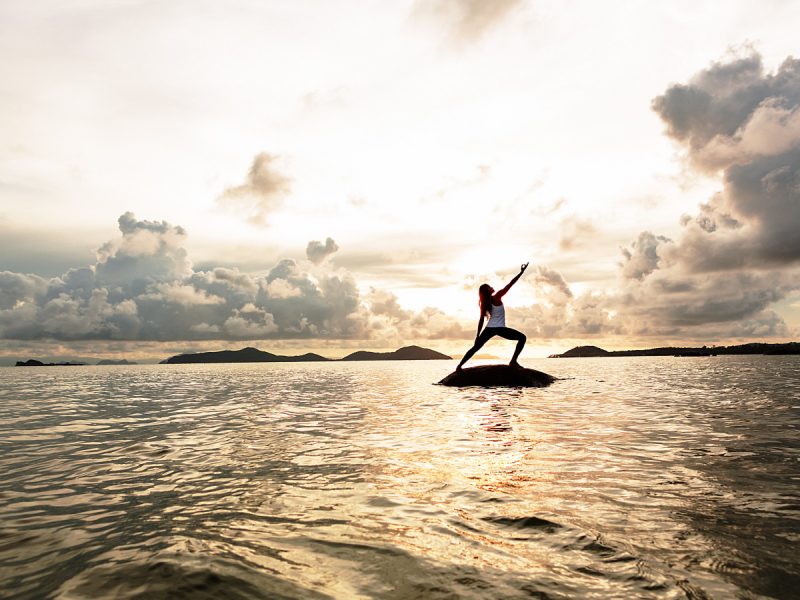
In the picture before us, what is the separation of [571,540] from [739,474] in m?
4.21

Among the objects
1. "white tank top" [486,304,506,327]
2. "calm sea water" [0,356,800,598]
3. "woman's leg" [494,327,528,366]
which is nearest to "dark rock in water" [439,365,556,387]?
"woman's leg" [494,327,528,366]

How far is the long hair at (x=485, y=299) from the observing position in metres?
22.0

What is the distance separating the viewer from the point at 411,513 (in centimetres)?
562

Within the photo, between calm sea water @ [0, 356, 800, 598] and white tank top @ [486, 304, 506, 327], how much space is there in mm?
10042

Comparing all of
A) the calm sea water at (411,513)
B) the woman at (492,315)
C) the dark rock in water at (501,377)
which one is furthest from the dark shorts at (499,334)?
the calm sea water at (411,513)

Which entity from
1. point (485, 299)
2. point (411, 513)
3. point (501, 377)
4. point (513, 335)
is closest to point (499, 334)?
point (513, 335)

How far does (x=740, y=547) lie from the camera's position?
4.41 metres

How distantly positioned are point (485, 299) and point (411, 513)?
1721 cm

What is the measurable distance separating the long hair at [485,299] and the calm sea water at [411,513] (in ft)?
34.0

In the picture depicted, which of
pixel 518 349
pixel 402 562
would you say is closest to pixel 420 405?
pixel 518 349

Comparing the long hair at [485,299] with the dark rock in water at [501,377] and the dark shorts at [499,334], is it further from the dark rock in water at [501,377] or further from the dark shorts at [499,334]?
the dark rock in water at [501,377]

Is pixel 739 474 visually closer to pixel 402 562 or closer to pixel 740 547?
pixel 740 547

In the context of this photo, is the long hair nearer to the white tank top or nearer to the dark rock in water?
the white tank top

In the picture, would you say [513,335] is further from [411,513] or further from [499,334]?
[411,513]
